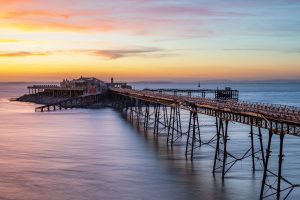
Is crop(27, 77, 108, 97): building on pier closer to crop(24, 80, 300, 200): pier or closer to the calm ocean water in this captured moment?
crop(24, 80, 300, 200): pier

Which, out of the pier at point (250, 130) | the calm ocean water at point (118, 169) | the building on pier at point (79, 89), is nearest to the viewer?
the pier at point (250, 130)

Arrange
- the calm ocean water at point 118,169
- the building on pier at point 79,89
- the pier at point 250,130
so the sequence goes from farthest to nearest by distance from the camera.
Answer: the building on pier at point 79,89, the calm ocean water at point 118,169, the pier at point 250,130

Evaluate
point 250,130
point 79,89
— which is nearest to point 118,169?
point 250,130

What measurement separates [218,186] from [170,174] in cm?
579

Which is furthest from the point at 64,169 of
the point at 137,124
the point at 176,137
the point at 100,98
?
the point at 100,98

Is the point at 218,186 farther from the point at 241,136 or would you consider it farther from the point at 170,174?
the point at 241,136

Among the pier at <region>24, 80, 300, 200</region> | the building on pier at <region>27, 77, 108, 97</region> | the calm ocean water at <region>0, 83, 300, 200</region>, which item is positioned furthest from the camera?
the building on pier at <region>27, 77, 108, 97</region>

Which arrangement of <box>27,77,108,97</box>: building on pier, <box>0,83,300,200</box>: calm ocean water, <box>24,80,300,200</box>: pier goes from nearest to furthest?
<box>24,80,300,200</box>: pier
<box>0,83,300,200</box>: calm ocean water
<box>27,77,108,97</box>: building on pier

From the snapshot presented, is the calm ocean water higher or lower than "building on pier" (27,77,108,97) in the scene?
lower

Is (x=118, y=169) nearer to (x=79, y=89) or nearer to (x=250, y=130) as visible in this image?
(x=250, y=130)

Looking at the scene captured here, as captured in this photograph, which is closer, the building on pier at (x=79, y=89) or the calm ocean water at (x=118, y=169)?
the calm ocean water at (x=118, y=169)

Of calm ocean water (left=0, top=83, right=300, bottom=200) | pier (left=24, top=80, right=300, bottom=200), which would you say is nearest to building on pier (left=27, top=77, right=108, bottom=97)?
pier (left=24, top=80, right=300, bottom=200)

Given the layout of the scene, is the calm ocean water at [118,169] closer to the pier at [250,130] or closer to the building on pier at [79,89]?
the pier at [250,130]

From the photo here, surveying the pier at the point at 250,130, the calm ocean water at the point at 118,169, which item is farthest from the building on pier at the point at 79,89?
the calm ocean water at the point at 118,169
